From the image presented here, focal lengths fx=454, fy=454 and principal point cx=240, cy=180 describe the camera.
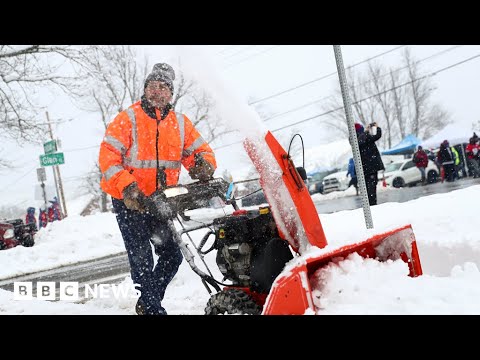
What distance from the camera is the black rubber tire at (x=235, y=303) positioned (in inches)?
83.1

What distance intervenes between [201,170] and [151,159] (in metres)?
0.31

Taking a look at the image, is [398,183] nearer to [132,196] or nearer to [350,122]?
[350,122]

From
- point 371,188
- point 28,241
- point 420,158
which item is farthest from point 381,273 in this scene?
point 420,158

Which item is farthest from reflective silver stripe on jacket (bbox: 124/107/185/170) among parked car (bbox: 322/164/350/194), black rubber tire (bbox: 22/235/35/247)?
parked car (bbox: 322/164/350/194)

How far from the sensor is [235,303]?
212cm

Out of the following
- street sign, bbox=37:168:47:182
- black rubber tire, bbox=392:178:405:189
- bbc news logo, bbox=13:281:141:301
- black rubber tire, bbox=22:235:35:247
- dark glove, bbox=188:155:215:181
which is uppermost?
street sign, bbox=37:168:47:182

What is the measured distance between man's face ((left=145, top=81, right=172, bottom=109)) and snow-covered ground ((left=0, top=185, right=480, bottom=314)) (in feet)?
4.28

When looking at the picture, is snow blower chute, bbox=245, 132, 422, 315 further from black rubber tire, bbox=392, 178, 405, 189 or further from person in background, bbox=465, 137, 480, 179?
black rubber tire, bbox=392, 178, 405, 189

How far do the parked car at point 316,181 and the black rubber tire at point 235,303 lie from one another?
1667cm

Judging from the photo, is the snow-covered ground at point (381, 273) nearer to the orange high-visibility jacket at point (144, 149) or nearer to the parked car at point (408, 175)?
the orange high-visibility jacket at point (144, 149)

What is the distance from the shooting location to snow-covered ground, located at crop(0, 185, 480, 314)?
5.82ft

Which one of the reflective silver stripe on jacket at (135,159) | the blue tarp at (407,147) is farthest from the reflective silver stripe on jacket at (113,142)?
the blue tarp at (407,147)

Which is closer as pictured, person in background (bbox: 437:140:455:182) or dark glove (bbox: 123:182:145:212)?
dark glove (bbox: 123:182:145:212)
